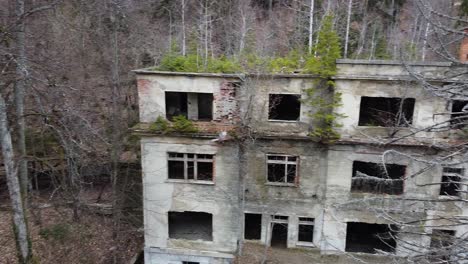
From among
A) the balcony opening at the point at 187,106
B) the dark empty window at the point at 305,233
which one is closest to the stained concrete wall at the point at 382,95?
the dark empty window at the point at 305,233

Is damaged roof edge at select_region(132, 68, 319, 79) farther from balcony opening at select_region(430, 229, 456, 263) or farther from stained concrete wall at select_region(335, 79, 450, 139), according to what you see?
balcony opening at select_region(430, 229, 456, 263)

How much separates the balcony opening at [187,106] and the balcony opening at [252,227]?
583cm

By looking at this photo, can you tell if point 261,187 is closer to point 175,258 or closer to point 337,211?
point 337,211

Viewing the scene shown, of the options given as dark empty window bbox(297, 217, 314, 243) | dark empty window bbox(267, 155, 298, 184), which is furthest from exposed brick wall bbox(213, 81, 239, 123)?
dark empty window bbox(297, 217, 314, 243)

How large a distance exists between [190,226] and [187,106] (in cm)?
631

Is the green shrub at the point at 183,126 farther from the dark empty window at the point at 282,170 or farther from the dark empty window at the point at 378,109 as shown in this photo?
the dark empty window at the point at 378,109

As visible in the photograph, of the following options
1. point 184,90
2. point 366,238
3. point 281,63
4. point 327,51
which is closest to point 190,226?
point 184,90

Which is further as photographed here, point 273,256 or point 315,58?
point 273,256

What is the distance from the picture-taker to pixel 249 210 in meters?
17.7

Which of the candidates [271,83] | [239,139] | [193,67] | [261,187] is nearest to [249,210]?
[261,187]

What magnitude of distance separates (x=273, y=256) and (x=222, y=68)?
8973mm

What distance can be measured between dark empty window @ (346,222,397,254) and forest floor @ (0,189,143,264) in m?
11.0

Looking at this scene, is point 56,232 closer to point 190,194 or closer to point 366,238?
point 190,194

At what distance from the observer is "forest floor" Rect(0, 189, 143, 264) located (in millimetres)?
16844
